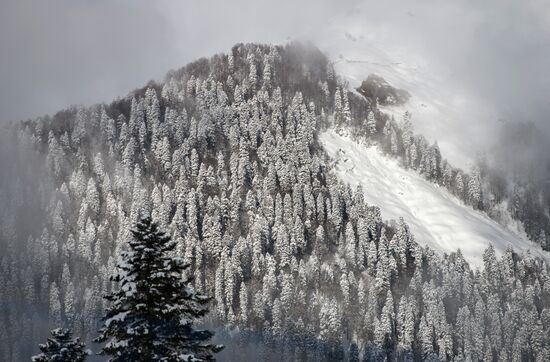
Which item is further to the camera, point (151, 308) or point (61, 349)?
point (61, 349)

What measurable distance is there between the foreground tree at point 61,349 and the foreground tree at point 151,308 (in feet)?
26.9

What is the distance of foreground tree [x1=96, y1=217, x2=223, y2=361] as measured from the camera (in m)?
33.6

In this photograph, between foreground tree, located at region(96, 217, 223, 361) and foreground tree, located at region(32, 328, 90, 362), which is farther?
foreground tree, located at region(32, 328, 90, 362)

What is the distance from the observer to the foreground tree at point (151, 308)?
33625mm

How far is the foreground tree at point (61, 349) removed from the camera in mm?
40938

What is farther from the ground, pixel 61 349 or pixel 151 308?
pixel 151 308

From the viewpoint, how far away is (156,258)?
3450 centimetres

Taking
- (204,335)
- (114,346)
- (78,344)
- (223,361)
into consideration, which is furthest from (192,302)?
(223,361)

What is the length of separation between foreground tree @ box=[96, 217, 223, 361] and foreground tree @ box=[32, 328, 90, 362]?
820 centimetres

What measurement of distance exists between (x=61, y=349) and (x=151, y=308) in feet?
33.9

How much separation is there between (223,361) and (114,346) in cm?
17162

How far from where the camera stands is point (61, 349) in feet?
135

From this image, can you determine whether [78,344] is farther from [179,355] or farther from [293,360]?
[293,360]

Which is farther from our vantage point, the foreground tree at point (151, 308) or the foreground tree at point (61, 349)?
the foreground tree at point (61, 349)
